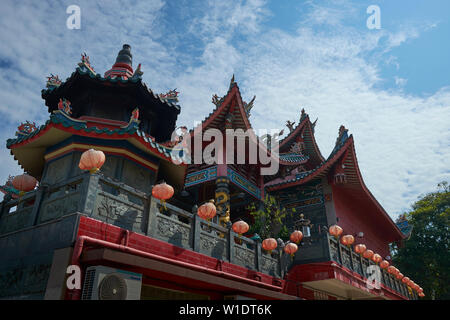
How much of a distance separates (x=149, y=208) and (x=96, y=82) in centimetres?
468

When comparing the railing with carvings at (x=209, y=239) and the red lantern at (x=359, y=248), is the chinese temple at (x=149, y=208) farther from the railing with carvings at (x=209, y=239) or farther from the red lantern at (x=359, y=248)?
the red lantern at (x=359, y=248)

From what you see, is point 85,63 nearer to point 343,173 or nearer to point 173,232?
point 173,232

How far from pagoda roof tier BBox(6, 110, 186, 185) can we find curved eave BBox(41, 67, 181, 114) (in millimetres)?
1112

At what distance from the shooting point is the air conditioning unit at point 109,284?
579cm

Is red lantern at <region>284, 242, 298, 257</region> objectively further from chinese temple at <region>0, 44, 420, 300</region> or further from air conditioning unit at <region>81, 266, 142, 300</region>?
air conditioning unit at <region>81, 266, 142, 300</region>

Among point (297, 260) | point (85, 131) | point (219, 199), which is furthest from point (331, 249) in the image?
point (85, 131)

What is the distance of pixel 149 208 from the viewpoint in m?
7.87

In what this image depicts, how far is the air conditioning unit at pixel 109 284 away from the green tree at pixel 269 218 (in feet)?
26.7

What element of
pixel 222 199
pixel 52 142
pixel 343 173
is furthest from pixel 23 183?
pixel 343 173

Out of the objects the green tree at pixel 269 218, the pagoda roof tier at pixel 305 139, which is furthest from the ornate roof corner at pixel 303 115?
the green tree at pixel 269 218

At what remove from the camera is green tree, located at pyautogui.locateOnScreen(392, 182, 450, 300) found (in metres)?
26.3

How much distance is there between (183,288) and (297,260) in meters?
6.09
